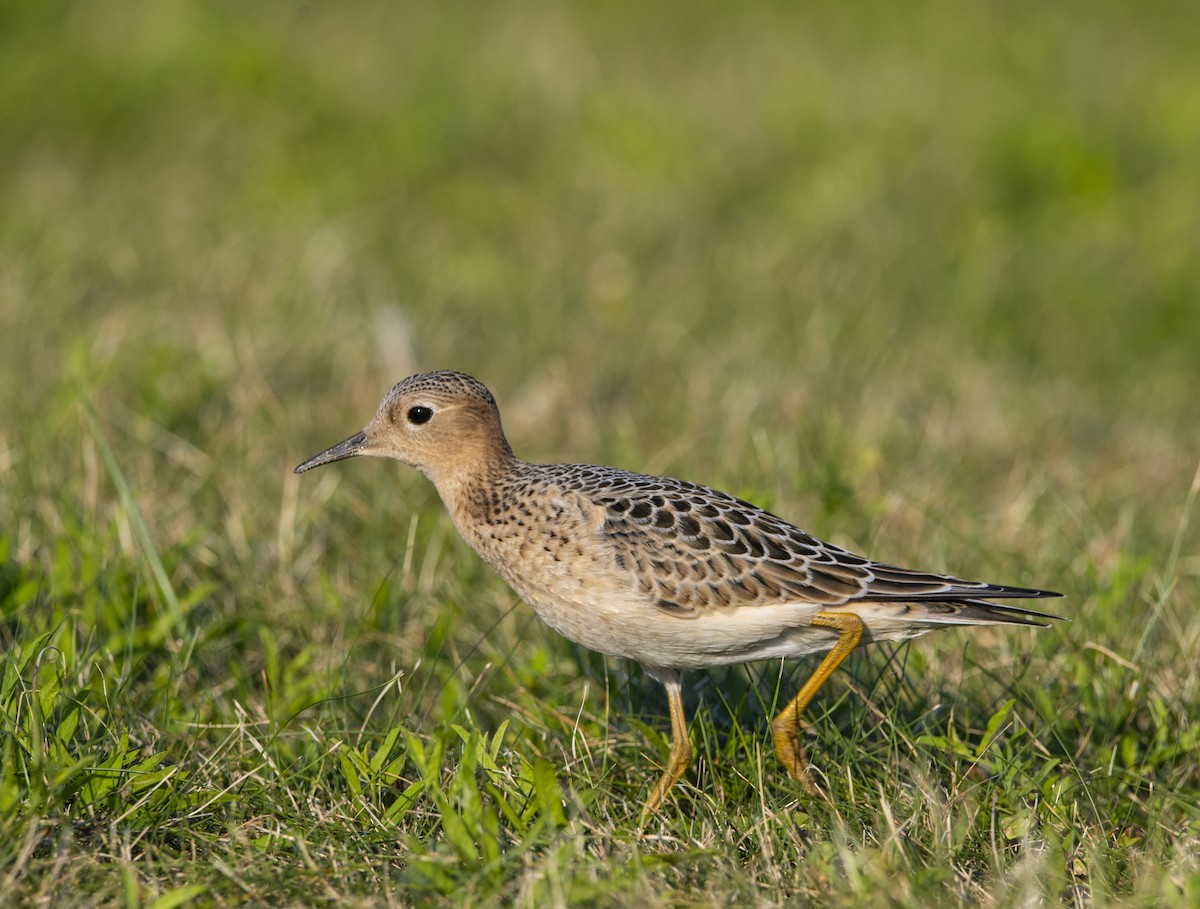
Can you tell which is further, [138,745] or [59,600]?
[59,600]

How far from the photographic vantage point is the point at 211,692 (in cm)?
503

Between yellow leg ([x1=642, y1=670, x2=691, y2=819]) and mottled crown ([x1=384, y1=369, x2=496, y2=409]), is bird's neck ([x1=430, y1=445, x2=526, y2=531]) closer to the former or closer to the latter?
mottled crown ([x1=384, y1=369, x2=496, y2=409])

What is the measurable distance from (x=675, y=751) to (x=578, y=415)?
3333 millimetres

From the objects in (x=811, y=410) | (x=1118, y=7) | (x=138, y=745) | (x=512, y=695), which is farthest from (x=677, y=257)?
(x=1118, y=7)

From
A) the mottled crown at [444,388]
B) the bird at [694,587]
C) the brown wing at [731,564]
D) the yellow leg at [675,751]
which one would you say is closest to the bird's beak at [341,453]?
the mottled crown at [444,388]

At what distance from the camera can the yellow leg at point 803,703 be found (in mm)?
4426

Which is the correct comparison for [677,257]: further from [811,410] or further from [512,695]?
[512,695]

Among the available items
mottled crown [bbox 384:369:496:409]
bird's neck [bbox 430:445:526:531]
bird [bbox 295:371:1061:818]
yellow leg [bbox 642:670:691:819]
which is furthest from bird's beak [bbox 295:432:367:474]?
yellow leg [bbox 642:670:691:819]

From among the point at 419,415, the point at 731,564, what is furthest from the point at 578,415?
the point at 731,564

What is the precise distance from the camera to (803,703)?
4.45 metres

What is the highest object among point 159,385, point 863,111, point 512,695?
point 863,111

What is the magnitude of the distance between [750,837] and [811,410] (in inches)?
149

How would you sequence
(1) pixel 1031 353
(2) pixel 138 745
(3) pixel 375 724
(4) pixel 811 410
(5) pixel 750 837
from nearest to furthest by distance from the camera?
1. (5) pixel 750 837
2. (2) pixel 138 745
3. (3) pixel 375 724
4. (4) pixel 811 410
5. (1) pixel 1031 353

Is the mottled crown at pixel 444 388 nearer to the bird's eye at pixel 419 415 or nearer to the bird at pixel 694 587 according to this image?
the bird's eye at pixel 419 415
